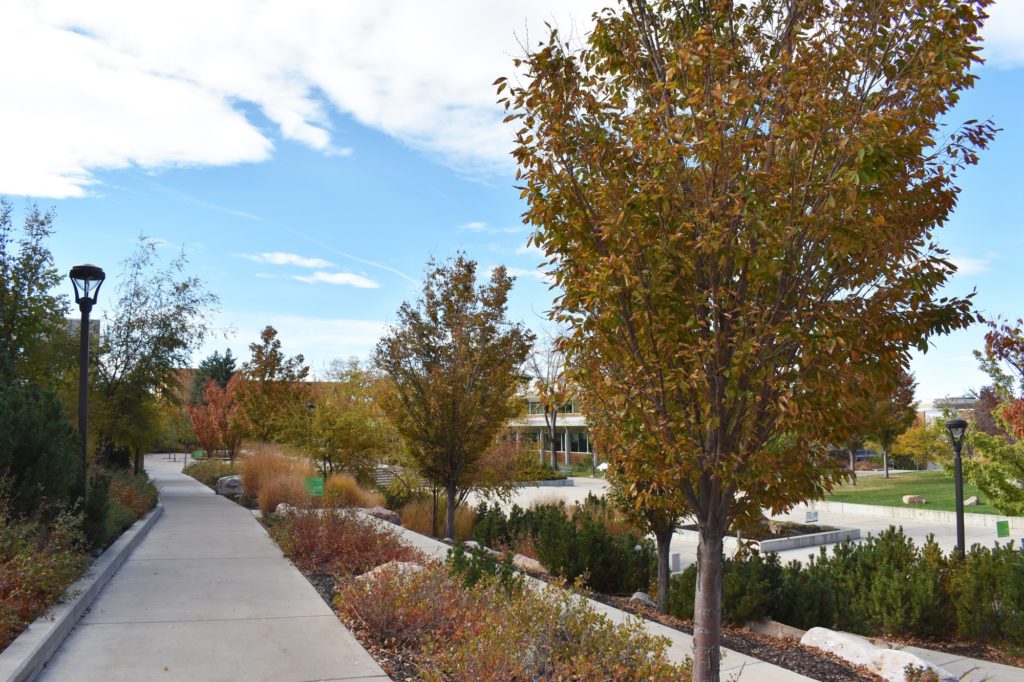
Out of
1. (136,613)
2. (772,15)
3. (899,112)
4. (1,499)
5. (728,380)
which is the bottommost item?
(136,613)

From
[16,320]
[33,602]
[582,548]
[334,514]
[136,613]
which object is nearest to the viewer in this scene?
[33,602]

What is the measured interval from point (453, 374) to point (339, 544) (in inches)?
224

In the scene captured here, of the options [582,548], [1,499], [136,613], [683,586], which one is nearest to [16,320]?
[1,499]

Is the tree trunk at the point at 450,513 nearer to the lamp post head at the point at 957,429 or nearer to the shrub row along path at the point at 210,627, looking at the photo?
the shrub row along path at the point at 210,627

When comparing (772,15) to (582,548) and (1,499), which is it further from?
(1,499)

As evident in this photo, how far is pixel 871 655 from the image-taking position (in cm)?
601

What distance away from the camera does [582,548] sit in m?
10.3

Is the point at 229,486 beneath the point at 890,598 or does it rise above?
beneath

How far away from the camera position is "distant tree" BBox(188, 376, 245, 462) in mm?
41281

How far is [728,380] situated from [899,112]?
5.50 ft

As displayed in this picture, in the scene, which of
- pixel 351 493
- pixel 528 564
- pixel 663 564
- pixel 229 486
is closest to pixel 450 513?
pixel 351 493

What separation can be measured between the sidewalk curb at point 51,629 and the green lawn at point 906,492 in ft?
55.0

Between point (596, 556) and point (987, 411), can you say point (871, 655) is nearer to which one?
point (596, 556)

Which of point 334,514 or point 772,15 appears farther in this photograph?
point 334,514
